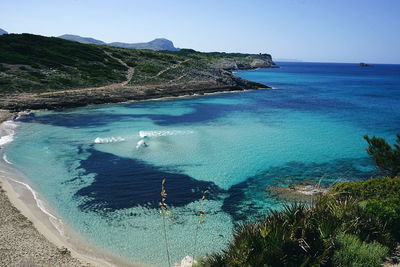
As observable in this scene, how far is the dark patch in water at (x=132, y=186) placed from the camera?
2073cm

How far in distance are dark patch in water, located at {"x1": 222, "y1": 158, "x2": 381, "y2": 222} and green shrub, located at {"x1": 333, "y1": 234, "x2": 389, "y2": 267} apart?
831 cm

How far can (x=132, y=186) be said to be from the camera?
76.5 feet

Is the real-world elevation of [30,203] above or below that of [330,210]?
below

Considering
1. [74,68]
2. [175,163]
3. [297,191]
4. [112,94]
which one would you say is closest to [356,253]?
[297,191]

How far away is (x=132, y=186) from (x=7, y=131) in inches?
956

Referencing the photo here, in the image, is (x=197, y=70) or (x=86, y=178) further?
(x=197, y=70)

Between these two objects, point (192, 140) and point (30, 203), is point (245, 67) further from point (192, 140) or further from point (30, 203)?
point (30, 203)

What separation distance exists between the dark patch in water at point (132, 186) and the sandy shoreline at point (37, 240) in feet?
8.86

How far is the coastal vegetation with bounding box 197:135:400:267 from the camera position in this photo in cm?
985

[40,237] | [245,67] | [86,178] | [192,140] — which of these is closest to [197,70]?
[192,140]

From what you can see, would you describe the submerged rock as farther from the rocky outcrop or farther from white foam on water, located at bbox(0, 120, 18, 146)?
the rocky outcrop

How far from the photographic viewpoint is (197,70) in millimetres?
92562

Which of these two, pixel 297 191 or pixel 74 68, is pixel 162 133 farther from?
pixel 74 68

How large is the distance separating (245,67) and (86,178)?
170941 millimetres
